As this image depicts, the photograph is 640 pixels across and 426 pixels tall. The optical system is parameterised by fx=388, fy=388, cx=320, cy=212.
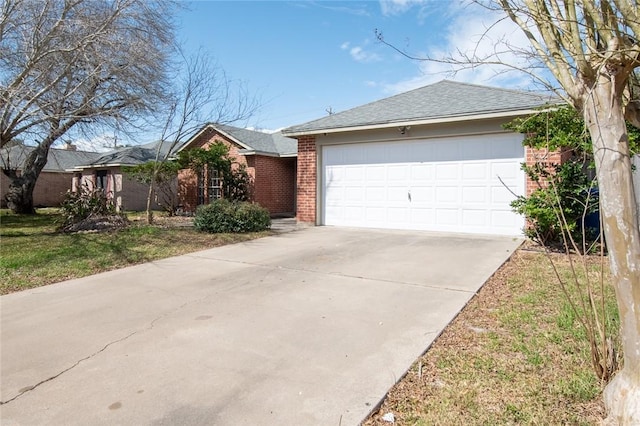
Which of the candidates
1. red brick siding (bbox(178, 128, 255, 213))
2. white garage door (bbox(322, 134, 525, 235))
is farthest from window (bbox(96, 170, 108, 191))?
white garage door (bbox(322, 134, 525, 235))

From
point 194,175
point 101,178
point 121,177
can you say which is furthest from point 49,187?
point 194,175

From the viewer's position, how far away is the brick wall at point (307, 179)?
12.1 m

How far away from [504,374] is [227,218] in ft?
28.4

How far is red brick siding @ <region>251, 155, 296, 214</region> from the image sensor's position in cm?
1666

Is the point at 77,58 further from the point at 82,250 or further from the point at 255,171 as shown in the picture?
the point at 255,171

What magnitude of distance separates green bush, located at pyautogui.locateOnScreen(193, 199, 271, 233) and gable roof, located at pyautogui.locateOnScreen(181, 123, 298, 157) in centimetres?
576

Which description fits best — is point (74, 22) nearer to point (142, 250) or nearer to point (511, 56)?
point (142, 250)

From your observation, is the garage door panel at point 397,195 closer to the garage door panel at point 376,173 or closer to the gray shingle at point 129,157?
the garage door panel at point 376,173

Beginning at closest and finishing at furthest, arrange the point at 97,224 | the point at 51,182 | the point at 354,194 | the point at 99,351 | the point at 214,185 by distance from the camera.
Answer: the point at 99,351
the point at 97,224
the point at 354,194
the point at 214,185
the point at 51,182

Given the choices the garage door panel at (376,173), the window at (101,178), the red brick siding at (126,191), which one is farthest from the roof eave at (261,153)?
the window at (101,178)

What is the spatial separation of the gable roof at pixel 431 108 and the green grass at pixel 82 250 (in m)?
4.03

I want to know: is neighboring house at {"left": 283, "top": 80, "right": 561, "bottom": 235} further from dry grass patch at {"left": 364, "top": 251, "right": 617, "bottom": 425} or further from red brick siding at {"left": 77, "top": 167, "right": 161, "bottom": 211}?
red brick siding at {"left": 77, "top": 167, "right": 161, "bottom": 211}

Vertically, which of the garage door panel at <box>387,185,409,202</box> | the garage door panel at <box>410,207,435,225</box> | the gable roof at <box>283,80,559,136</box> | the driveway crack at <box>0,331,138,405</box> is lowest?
the driveway crack at <box>0,331,138,405</box>

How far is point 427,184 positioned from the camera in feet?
33.9
